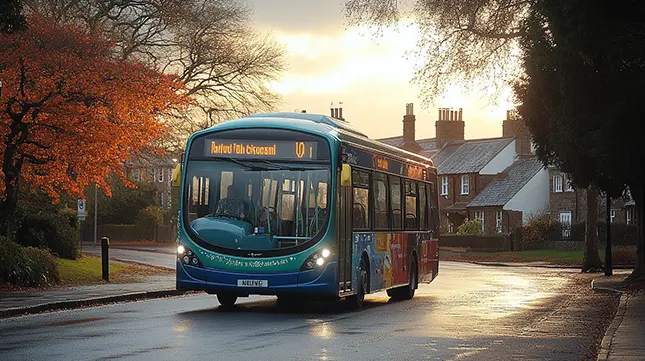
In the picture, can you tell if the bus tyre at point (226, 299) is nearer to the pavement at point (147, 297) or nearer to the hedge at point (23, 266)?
the pavement at point (147, 297)

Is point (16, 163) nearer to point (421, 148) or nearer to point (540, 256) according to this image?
point (540, 256)

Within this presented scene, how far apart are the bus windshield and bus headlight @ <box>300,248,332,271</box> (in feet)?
1.05

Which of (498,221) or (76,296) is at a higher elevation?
(498,221)

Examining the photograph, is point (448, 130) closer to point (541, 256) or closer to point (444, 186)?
point (444, 186)

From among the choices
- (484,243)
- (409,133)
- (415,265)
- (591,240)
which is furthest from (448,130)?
(415,265)

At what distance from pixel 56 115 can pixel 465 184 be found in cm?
6135

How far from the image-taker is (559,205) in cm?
8281

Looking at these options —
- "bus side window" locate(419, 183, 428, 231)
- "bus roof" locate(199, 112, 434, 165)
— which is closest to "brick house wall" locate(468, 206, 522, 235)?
"bus side window" locate(419, 183, 428, 231)

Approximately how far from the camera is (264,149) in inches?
813

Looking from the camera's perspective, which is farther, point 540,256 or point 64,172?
point 540,256

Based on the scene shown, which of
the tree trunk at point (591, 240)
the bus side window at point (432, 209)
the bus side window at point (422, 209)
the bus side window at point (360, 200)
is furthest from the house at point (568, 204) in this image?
the bus side window at point (360, 200)

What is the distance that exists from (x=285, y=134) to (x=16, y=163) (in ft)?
42.4

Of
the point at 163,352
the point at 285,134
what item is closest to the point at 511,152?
the point at 285,134

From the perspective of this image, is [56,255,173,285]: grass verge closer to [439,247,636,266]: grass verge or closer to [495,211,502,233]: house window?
[439,247,636,266]: grass verge
